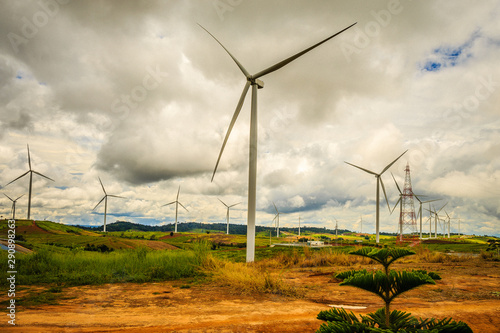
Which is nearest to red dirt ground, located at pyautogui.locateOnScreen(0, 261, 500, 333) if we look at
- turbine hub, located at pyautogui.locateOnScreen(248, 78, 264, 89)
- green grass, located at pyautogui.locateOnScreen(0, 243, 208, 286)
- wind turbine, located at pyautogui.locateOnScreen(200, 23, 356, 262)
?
green grass, located at pyautogui.locateOnScreen(0, 243, 208, 286)

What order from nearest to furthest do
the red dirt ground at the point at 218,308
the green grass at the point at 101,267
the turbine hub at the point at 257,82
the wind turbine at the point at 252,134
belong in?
the red dirt ground at the point at 218,308 < the green grass at the point at 101,267 < the wind turbine at the point at 252,134 < the turbine hub at the point at 257,82

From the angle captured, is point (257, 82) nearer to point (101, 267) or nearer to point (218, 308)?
point (101, 267)

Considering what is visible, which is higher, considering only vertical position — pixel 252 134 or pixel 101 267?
pixel 252 134

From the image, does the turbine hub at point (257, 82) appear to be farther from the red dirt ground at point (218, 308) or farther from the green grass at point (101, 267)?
the red dirt ground at point (218, 308)

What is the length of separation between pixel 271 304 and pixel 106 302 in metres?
6.18

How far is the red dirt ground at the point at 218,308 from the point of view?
790 cm

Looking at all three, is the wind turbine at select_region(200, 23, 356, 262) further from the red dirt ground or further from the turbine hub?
the red dirt ground

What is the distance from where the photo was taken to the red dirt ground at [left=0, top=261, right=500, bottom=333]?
7902 mm

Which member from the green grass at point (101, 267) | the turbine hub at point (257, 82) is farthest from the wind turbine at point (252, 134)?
the green grass at point (101, 267)

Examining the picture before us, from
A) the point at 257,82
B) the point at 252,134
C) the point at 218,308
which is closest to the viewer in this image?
the point at 218,308

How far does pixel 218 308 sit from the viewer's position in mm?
9852

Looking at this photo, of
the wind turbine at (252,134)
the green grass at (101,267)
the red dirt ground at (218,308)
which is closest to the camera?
the red dirt ground at (218,308)

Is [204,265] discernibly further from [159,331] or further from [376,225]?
[376,225]

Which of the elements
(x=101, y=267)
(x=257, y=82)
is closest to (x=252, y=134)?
(x=257, y=82)
